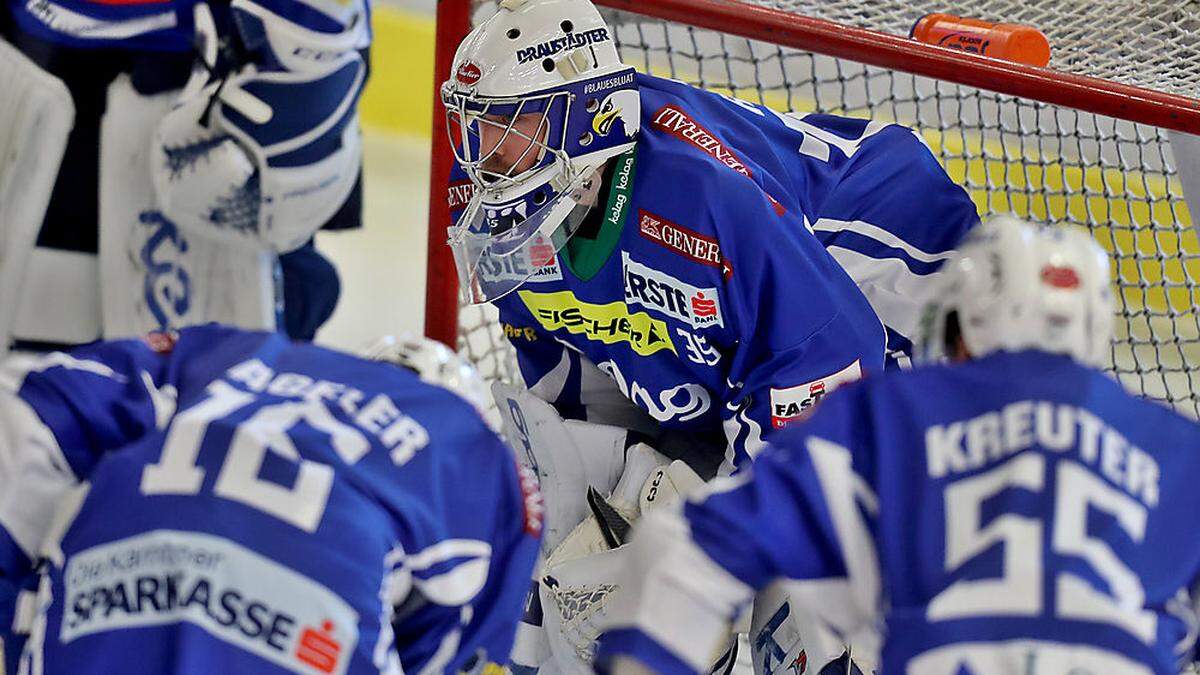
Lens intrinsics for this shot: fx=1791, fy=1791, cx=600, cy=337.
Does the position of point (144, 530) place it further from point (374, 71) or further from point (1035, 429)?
point (374, 71)

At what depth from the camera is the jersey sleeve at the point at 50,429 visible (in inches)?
66.7

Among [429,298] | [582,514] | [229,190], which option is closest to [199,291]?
[229,190]

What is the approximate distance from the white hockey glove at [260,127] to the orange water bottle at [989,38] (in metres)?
0.94

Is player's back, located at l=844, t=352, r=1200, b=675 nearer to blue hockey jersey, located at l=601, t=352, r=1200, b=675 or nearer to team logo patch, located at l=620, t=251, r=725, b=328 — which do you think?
blue hockey jersey, located at l=601, t=352, r=1200, b=675

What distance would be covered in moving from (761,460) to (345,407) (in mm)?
402

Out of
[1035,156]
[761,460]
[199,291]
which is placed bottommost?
[199,291]

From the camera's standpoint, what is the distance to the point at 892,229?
2.57 meters

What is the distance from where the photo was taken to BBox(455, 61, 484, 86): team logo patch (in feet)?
7.67

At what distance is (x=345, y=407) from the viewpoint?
169cm

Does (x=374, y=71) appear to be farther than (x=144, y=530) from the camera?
Yes

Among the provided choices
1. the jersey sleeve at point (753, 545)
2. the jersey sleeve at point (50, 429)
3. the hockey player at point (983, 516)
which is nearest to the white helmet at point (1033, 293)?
the hockey player at point (983, 516)

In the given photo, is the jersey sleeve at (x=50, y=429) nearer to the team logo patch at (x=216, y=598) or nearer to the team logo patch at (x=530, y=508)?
the team logo patch at (x=216, y=598)

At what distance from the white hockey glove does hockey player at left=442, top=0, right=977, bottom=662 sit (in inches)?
18.8

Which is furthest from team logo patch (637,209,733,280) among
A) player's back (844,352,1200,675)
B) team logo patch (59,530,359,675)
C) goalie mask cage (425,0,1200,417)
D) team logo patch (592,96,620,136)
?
team logo patch (59,530,359,675)
